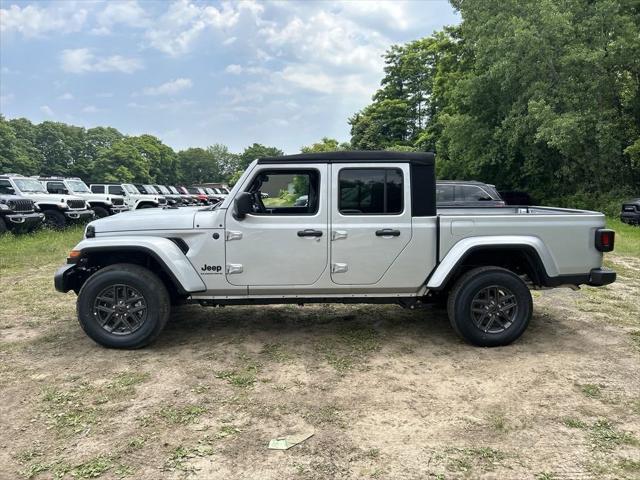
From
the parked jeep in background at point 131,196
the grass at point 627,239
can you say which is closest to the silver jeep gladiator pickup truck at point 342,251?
the grass at point 627,239

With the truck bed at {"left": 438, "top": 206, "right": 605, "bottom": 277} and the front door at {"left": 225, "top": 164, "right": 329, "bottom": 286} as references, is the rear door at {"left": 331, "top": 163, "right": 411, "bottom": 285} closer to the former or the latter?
the front door at {"left": 225, "top": 164, "right": 329, "bottom": 286}

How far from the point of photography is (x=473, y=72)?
24.4 meters

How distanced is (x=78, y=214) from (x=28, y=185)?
2055 millimetres

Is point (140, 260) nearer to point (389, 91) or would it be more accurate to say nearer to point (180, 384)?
point (180, 384)

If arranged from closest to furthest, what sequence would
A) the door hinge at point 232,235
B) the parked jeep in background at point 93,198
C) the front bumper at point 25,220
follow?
the door hinge at point 232,235 → the front bumper at point 25,220 → the parked jeep in background at point 93,198

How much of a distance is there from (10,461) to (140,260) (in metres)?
2.26

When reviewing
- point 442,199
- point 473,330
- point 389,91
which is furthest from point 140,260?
point 389,91

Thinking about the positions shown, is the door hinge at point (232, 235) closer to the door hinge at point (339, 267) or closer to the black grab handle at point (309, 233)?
the black grab handle at point (309, 233)

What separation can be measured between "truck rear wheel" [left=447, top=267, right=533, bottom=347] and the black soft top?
1.21 metres

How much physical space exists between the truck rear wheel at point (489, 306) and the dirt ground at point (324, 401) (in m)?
0.16

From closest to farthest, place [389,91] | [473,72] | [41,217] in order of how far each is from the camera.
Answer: [41,217], [473,72], [389,91]

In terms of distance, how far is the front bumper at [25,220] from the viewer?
44.4 feet

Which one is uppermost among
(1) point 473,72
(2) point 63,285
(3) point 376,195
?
(1) point 473,72

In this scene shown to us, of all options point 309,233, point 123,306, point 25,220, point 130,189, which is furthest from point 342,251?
point 130,189
